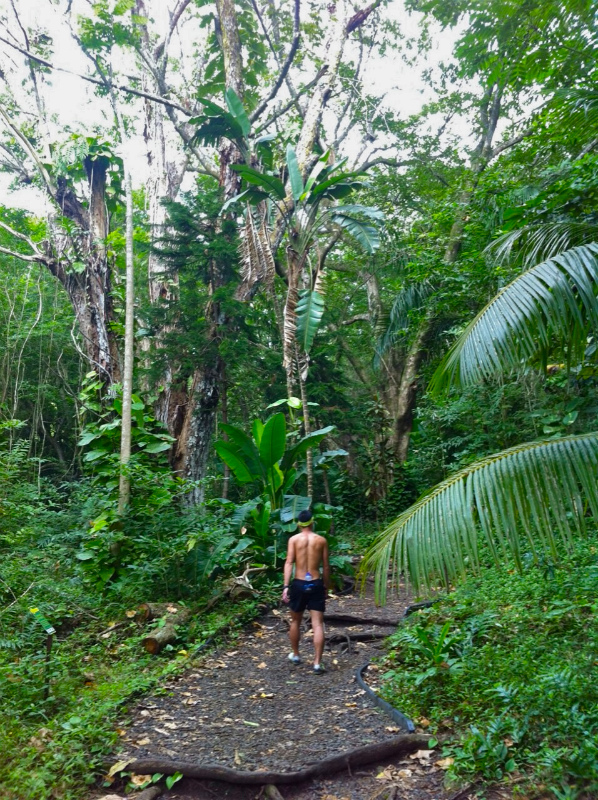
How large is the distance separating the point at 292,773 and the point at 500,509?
7.44ft

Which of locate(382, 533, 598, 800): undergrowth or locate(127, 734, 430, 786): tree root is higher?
locate(382, 533, 598, 800): undergrowth

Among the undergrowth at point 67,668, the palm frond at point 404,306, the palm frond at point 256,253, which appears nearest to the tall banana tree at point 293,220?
the palm frond at point 256,253

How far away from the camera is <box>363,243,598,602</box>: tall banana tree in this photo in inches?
115

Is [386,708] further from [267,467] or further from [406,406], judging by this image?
[406,406]

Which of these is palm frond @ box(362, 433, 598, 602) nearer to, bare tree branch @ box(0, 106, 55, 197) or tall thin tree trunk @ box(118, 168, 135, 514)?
tall thin tree trunk @ box(118, 168, 135, 514)

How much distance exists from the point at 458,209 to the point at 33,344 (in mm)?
10087

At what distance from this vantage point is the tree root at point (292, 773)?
3.79m

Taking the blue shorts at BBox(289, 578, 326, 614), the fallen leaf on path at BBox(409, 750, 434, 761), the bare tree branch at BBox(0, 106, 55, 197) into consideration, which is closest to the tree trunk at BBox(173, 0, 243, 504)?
the bare tree branch at BBox(0, 106, 55, 197)

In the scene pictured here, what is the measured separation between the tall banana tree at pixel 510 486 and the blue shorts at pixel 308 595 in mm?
2608

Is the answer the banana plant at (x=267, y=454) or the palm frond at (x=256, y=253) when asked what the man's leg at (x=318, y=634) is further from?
the palm frond at (x=256, y=253)

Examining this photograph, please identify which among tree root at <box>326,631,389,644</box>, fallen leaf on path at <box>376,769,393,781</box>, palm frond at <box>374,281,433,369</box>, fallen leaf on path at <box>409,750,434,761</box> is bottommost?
fallen leaf on path at <box>376,769,393,781</box>

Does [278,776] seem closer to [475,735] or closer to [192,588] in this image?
[475,735]

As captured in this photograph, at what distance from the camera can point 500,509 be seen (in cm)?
294

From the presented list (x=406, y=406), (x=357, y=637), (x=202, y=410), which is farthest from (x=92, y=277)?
(x=357, y=637)
